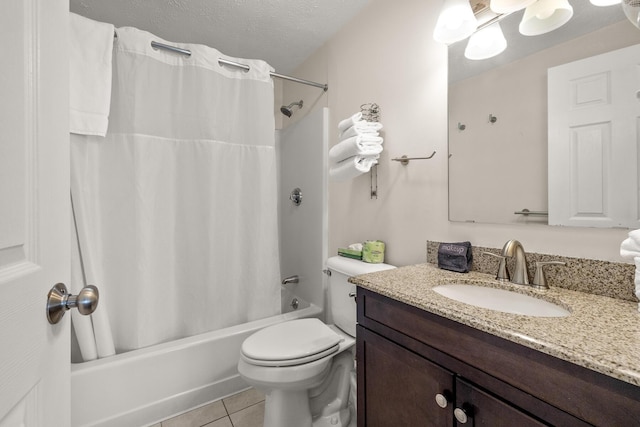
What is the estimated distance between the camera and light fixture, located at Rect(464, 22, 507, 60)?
3.66 ft

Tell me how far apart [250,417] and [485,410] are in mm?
1235

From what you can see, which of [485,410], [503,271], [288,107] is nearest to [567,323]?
[485,410]

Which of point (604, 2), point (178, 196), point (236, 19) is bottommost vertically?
point (178, 196)

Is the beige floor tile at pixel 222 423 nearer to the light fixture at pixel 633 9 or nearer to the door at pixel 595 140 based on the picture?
the door at pixel 595 140

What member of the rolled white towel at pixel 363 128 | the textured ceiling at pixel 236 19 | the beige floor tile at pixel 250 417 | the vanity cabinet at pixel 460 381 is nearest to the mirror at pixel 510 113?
the rolled white towel at pixel 363 128

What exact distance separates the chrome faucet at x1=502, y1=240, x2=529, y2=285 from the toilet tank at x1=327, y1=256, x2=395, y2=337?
53 cm

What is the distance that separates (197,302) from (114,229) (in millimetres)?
591

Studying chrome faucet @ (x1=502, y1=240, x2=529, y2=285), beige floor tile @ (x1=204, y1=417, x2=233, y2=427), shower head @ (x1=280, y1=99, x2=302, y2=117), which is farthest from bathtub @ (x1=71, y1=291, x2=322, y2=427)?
shower head @ (x1=280, y1=99, x2=302, y2=117)

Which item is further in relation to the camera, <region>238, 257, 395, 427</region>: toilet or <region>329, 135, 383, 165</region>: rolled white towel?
<region>329, 135, 383, 165</region>: rolled white towel

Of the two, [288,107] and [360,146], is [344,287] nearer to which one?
[360,146]

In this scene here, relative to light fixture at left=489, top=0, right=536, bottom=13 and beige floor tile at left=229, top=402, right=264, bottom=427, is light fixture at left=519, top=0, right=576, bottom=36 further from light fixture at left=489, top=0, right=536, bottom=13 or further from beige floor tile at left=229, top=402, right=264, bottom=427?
beige floor tile at left=229, top=402, right=264, bottom=427

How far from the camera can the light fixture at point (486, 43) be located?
1.11 meters

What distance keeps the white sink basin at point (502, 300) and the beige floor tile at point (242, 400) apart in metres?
1.24

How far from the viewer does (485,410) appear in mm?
668
